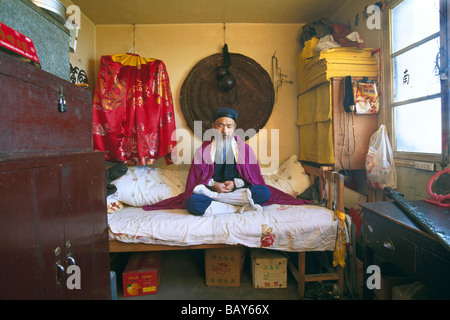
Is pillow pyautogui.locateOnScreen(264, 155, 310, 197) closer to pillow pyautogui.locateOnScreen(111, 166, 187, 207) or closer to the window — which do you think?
the window

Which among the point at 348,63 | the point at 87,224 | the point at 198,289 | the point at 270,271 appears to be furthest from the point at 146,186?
the point at 348,63

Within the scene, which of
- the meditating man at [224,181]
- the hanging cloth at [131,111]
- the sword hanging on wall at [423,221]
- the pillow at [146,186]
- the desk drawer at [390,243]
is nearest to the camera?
the sword hanging on wall at [423,221]

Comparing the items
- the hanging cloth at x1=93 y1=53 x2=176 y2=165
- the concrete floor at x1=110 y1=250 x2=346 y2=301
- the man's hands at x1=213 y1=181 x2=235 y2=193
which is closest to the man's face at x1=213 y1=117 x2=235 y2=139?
the man's hands at x1=213 y1=181 x2=235 y2=193

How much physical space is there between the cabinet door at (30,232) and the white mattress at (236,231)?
875mm

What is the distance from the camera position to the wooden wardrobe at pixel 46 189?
659mm

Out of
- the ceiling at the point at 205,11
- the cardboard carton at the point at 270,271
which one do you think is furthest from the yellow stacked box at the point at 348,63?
the cardboard carton at the point at 270,271

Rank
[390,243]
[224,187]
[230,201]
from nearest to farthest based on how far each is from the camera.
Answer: [390,243] < [230,201] < [224,187]

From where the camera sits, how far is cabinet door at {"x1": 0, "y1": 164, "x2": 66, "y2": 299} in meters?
0.63

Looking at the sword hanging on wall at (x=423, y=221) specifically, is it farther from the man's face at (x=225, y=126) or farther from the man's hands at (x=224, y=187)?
the man's face at (x=225, y=126)

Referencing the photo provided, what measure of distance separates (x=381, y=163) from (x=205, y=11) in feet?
7.83

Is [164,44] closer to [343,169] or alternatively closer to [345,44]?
[345,44]

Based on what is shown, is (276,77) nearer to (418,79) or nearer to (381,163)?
(418,79)

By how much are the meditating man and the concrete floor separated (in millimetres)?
585

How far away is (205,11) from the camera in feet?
8.53
